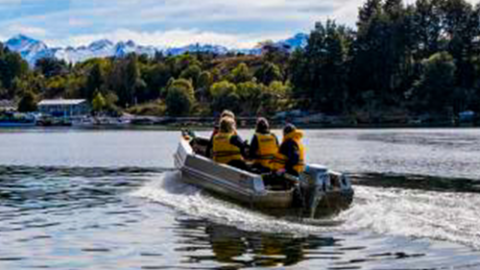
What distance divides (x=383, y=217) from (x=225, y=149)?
6.25 metres

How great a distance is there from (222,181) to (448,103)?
Answer: 115885 millimetres

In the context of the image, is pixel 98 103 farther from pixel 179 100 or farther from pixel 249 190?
pixel 249 190

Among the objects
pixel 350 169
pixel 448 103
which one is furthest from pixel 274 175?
pixel 448 103

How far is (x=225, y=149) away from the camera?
25047 millimetres

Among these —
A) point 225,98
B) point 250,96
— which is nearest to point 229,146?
point 250,96

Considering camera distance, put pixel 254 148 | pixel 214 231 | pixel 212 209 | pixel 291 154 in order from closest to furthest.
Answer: pixel 214 231 < pixel 291 154 < pixel 212 209 < pixel 254 148

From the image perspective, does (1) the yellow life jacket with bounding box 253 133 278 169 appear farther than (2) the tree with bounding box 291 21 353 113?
No

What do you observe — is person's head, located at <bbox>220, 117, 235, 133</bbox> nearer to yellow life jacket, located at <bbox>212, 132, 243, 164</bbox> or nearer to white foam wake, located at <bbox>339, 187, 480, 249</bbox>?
yellow life jacket, located at <bbox>212, 132, 243, 164</bbox>

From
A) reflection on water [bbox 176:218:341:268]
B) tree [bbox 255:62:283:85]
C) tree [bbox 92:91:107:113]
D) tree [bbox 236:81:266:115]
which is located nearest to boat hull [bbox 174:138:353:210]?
reflection on water [bbox 176:218:341:268]

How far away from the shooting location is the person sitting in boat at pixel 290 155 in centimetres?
2306

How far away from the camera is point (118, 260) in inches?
667

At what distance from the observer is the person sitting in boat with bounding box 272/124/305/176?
75.7 ft

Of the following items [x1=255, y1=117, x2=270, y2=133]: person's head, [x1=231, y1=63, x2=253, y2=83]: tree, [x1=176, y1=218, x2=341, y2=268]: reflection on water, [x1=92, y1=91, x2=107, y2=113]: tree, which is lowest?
[x1=176, y1=218, x2=341, y2=268]: reflection on water

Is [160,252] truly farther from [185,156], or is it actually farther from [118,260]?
[185,156]
